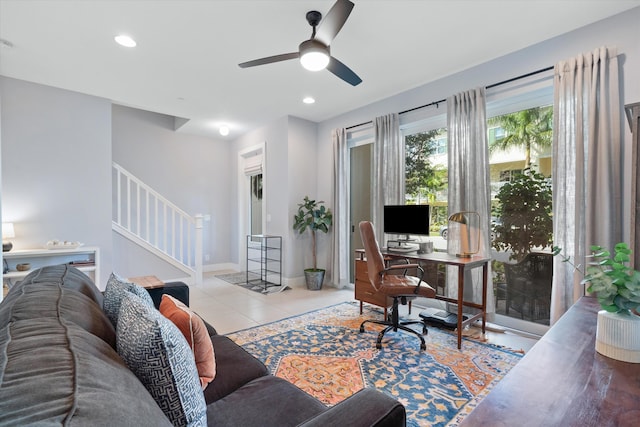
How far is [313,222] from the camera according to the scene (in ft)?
15.6

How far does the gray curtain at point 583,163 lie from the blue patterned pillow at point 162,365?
297 centimetres

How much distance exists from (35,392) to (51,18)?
128 inches

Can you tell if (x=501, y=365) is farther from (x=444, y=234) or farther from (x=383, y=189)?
(x=383, y=189)

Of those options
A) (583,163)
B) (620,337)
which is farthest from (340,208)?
(620,337)

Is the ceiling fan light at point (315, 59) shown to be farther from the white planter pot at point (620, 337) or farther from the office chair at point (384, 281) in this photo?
the white planter pot at point (620, 337)

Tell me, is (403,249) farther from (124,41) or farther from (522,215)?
(124,41)

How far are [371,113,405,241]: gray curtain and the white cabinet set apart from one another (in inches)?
148

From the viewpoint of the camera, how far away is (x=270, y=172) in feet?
17.2

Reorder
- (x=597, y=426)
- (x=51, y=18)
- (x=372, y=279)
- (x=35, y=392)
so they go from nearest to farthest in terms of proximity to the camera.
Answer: (x=35, y=392) < (x=597, y=426) < (x=51, y=18) < (x=372, y=279)

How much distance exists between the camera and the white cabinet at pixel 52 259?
3.40m

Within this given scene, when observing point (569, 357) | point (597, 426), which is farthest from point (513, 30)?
point (597, 426)

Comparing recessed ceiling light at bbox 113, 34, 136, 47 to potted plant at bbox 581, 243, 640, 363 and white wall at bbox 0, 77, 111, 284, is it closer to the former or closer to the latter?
white wall at bbox 0, 77, 111, 284

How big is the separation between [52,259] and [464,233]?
16.2ft

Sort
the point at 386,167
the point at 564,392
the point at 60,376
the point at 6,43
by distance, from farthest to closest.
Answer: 1. the point at 386,167
2. the point at 6,43
3. the point at 564,392
4. the point at 60,376
